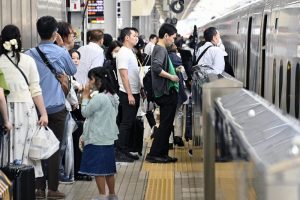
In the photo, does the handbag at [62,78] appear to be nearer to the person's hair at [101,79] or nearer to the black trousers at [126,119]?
the person's hair at [101,79]

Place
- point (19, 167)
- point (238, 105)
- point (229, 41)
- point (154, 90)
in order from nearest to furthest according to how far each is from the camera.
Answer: point (238, 105), point (19, 167), point (154, 90), point (229, 41)

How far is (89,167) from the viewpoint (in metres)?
6.52

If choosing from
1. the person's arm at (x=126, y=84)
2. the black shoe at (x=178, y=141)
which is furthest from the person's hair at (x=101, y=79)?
the black shoe at (x=178, y=141)

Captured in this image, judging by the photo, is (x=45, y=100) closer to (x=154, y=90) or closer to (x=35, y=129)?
(x=35, y=129)

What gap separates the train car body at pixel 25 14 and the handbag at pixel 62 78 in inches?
65.1

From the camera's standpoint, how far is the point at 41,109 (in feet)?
20.8

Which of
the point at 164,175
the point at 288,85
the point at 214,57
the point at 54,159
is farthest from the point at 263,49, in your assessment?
the point at 54,159

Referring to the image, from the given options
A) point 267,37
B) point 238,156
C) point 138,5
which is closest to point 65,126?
point 267,37

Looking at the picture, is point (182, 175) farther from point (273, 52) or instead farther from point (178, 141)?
point (178, 141)

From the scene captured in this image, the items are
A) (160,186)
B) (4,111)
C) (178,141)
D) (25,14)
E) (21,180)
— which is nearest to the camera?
(21,180)

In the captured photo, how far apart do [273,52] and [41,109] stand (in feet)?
8.78

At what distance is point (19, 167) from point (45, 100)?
160 centimetres

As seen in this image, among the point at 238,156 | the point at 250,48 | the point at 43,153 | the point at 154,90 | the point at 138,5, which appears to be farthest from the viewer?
the point at 138,5

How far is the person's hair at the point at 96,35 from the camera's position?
365 inches
